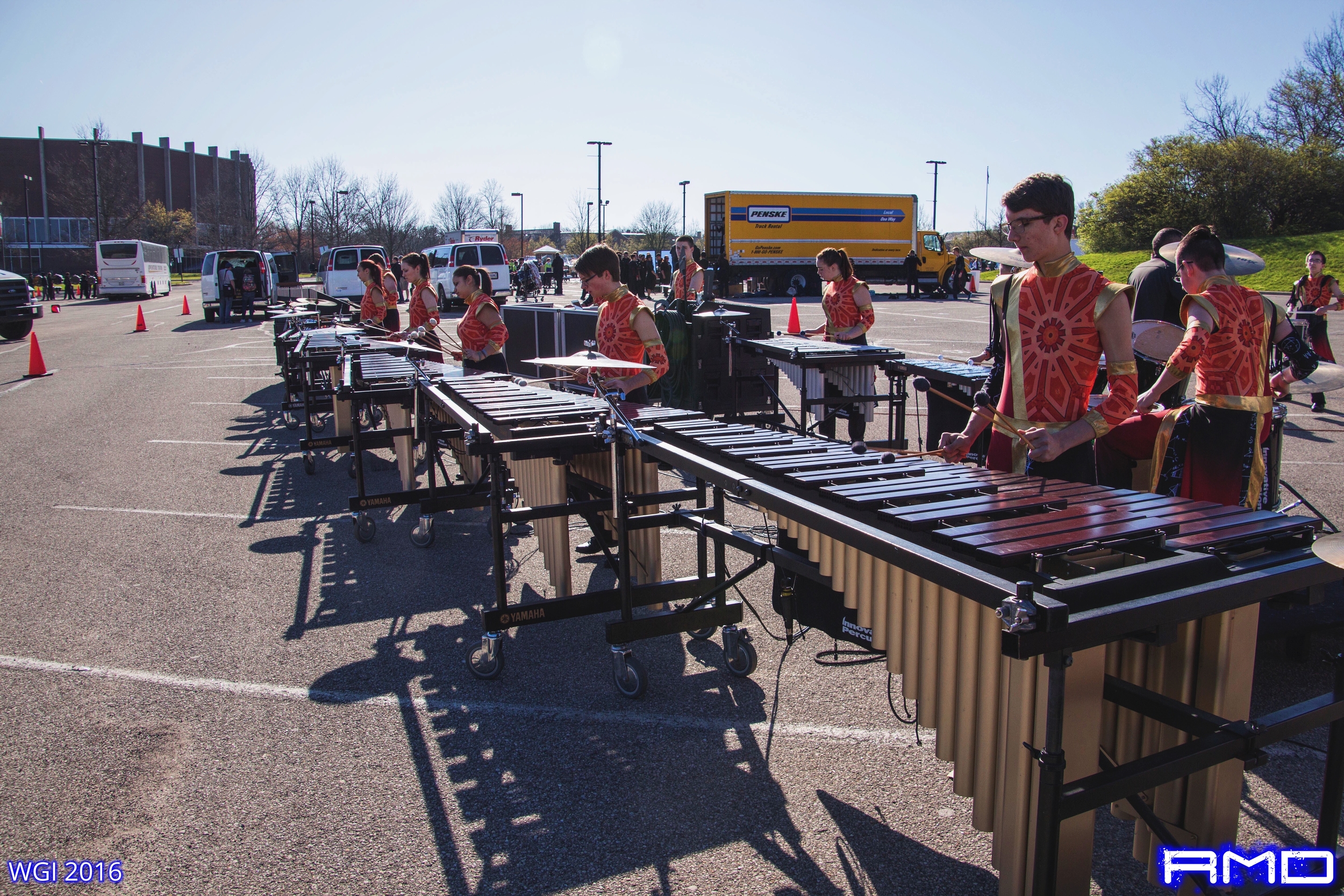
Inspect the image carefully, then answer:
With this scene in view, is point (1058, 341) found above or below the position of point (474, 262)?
below

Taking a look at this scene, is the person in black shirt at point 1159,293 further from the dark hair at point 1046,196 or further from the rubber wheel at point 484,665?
the rubber wheel at point 484,665

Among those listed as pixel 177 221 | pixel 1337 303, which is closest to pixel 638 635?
pixel 1337 303

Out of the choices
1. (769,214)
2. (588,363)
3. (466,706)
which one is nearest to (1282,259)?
(769,214)

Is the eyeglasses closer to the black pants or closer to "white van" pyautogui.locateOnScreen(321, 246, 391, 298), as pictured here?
the black pants

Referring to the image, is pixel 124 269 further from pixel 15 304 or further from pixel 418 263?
pixel 418 263

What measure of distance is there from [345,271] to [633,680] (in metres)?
26.0

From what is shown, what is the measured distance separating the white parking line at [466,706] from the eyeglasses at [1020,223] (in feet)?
6.65

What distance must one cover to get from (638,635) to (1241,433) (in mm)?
2924

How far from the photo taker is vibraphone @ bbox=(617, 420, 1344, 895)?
2.01 m

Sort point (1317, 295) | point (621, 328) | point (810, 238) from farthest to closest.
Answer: point (810, 238) < point (1317, 295) < point (621, 328)

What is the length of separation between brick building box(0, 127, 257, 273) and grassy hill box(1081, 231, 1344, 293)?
49270 millimetres

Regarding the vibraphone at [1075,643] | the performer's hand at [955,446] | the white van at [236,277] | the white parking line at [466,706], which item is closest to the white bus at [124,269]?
the white van at [236,277]

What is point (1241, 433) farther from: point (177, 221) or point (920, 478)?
point (177, 221)

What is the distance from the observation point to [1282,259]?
98.3ft
